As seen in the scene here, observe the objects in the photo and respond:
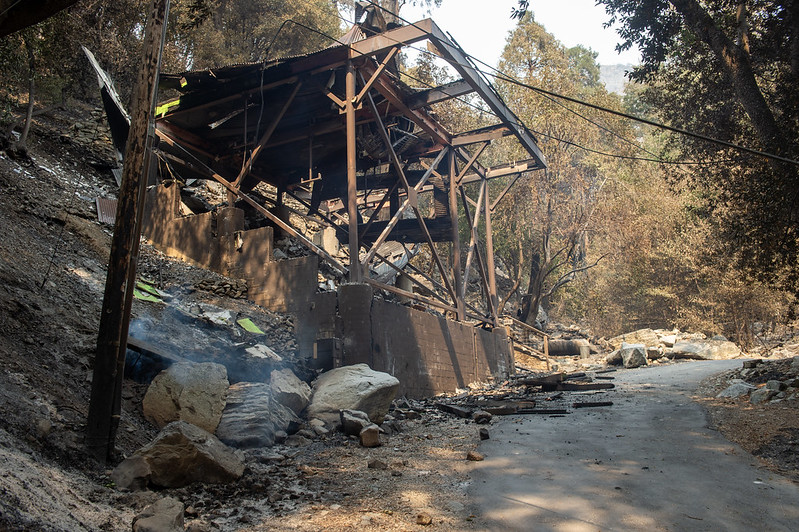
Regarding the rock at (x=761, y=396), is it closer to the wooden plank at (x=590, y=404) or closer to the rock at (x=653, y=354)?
the wooden plank at (x=590, y=404)

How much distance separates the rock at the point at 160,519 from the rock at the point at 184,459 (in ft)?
2.38

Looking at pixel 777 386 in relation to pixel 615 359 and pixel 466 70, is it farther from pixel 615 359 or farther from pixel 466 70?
pixel 615 359

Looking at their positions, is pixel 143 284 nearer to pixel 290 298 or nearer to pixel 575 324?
pixel 290 298

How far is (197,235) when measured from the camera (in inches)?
444

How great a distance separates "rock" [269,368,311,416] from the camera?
20.1 ft

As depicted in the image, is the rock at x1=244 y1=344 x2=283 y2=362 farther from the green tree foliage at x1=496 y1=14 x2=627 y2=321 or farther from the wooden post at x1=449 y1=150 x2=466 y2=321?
the green tree foliage at x1=496 y1=14 x2=627 y2=321

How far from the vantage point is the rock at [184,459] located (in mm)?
3729

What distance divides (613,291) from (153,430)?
27.2 meters

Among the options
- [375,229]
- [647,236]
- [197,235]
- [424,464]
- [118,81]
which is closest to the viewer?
[424,464]

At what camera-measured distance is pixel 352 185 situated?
9.05 metres

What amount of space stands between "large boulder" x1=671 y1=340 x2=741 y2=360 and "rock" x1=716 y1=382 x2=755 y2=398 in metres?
10.8

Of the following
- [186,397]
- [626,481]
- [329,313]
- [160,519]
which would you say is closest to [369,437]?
[186,397]

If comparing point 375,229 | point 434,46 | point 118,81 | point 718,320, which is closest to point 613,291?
point 718,320

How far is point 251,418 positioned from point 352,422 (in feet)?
4.02
